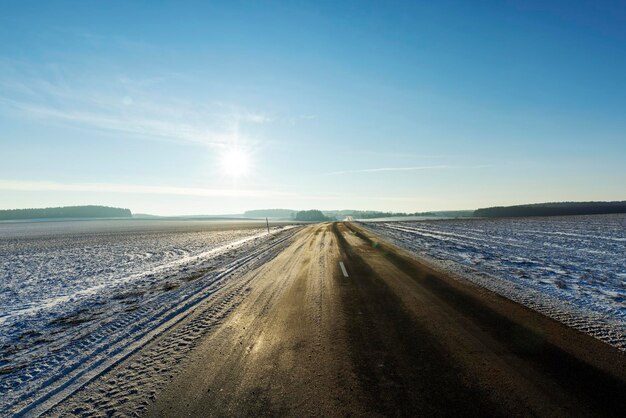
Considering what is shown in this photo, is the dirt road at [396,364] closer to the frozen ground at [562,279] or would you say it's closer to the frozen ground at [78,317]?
the frozen ground at [562,279]

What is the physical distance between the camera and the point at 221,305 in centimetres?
622

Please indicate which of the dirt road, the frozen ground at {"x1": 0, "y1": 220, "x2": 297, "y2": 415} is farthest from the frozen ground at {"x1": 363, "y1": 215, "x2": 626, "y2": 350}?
the frozen ground at {"x1": 0, "y1": 220, "x2": 297, "y2": 415}

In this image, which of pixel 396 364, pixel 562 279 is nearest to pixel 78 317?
pixel 396 364

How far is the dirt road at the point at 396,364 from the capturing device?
→ 9.31ft

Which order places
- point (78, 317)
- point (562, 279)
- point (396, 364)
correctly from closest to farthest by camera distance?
point (396, 364) → point (78, 317) → point (562, 279)

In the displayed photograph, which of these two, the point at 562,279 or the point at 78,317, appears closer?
the point at 78,317

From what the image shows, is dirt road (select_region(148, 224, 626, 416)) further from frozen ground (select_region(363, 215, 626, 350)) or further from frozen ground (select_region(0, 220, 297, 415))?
frozen ground (select_region(0, 220, 297, 415))

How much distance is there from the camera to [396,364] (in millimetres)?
3562

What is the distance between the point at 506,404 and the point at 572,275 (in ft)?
26.8

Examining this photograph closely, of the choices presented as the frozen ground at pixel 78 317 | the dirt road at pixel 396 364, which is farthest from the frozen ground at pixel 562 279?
the frozen ground at pixel 78 317

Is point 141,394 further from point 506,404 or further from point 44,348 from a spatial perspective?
point 506,404

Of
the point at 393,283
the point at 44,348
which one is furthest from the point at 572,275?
the point at 44,348

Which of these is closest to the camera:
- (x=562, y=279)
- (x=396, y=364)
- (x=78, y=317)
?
(x=396, y=364)

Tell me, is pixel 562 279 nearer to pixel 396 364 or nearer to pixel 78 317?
pixel 396 364
